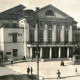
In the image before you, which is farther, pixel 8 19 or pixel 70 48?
pixel 8 19

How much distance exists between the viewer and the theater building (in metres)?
50.2

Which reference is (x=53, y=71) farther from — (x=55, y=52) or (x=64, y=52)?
(x=64, y=52)

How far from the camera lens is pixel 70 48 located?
5347 cm

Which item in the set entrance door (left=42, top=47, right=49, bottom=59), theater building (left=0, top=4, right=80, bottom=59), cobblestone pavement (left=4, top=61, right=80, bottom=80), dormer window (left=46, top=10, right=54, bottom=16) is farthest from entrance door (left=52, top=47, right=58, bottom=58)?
cobblestone pavement (left=4, top=61, right=80, bottom=80)

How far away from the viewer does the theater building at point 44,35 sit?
50.2 metres

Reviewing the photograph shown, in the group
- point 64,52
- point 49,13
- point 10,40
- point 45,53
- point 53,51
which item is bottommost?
point 45,53

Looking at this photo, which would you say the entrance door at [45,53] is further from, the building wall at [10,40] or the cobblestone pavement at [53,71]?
the cobblestone pavement at [53,71]

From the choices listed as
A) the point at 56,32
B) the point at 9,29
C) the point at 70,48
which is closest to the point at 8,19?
the point at 9,29

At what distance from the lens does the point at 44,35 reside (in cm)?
5203

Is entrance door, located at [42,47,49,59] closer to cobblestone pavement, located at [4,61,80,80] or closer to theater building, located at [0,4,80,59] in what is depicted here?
theater building, located at [0,4,80,59]

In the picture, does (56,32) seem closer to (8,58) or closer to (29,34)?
(29,34)

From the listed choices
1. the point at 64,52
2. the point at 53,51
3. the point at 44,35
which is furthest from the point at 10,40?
the point at 64,52

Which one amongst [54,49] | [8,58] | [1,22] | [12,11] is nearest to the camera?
[8,58]

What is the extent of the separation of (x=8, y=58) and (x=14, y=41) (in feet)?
12.8
